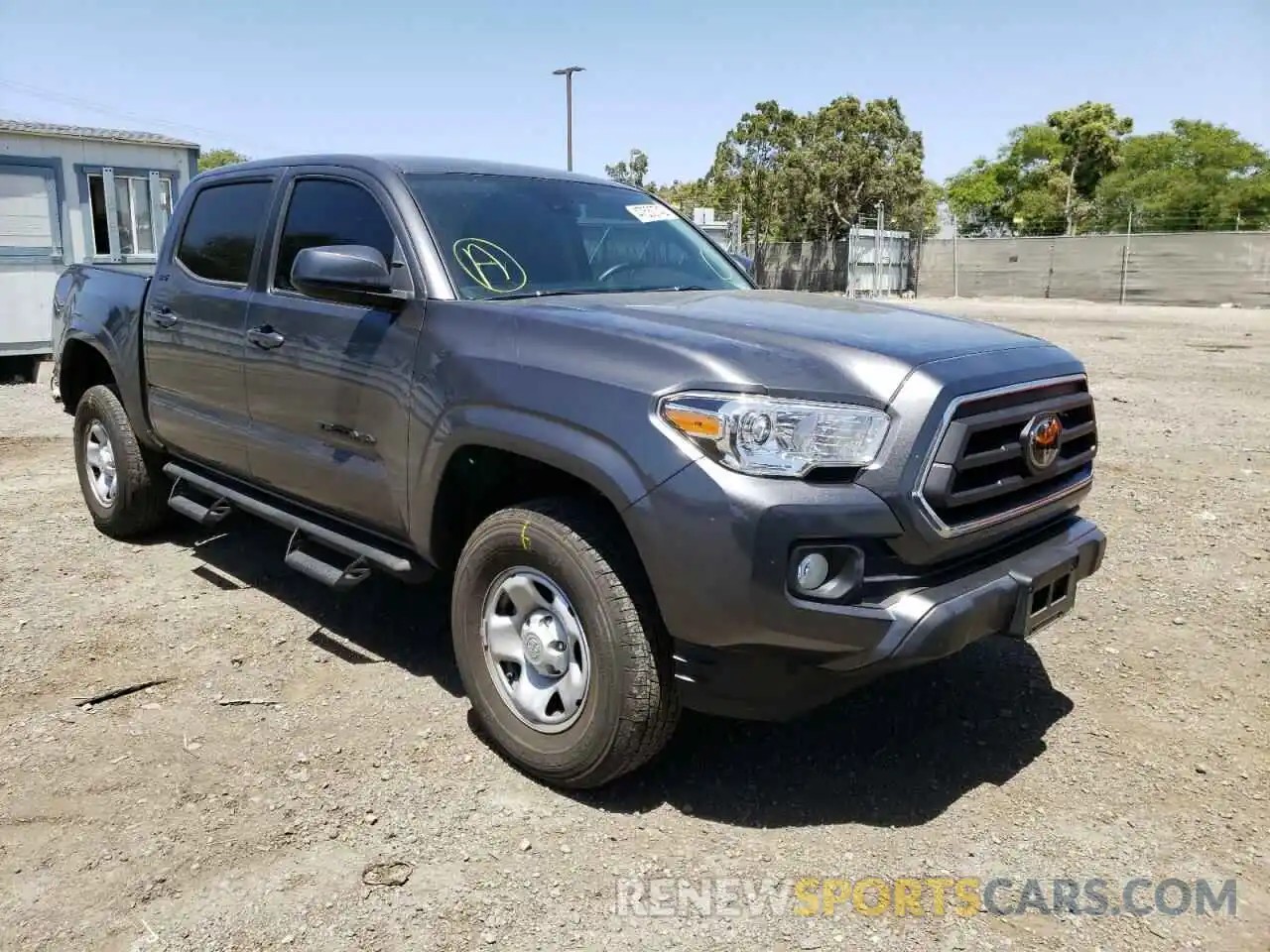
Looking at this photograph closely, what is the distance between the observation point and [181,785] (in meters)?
3.20

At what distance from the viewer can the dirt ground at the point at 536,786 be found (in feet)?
8.45

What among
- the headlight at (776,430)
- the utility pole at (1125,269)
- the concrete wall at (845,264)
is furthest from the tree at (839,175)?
the headlight at (776,430)

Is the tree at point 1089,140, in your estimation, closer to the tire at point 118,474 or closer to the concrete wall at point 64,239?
the concrete wall at point 64,239

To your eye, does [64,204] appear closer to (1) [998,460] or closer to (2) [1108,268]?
(1) [998,460]

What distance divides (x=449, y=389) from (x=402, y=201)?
87 cm

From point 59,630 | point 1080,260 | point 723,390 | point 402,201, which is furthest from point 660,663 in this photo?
point 1080,260

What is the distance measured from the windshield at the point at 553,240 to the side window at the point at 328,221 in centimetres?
20

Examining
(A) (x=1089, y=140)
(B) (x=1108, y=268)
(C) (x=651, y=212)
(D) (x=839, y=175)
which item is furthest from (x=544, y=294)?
(A) (x=1089, y=140)

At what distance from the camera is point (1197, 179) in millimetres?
64375

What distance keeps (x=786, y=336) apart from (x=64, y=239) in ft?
43.5

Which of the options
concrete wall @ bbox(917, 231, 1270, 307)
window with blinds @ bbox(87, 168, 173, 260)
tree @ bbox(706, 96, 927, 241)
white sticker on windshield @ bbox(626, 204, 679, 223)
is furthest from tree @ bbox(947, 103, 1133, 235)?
white sticker on windshield @ bbox(626, 204, 679, 223)

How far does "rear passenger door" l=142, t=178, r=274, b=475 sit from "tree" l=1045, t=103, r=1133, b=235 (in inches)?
2291

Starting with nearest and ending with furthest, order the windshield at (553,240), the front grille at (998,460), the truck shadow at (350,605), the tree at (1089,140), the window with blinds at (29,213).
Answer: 1. the front grille at (998,460)
2. the windshield at (553,240)
3. the truck shadow at (350,605)
4. the window with blinds at (29,213)
5. the tree at (1089,140)

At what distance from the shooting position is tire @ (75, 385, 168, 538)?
5406 mm
